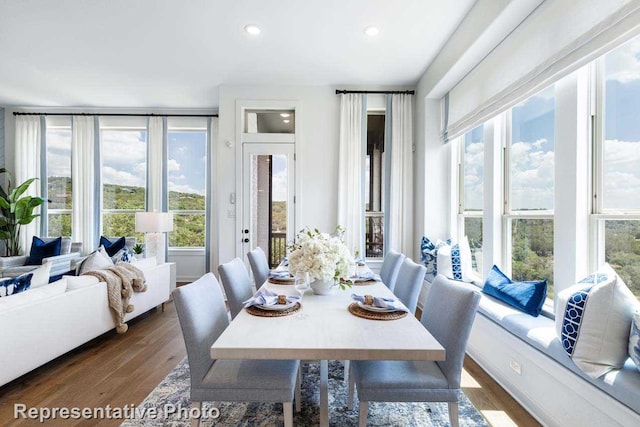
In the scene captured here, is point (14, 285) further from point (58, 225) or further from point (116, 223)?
point (58, 225)

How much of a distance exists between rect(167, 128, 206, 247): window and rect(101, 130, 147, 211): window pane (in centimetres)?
51

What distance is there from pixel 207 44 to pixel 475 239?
3.55m

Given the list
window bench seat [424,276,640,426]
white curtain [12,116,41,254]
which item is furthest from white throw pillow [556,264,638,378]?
white curtain [12,116,41,254]

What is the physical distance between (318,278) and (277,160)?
110 inches

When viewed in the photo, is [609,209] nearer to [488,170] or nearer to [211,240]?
[488,170]

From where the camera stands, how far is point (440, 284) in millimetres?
1680

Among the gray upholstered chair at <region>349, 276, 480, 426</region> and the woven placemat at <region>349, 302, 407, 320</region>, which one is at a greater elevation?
the woven placemat at <region>349, 302, 407, 320</region>

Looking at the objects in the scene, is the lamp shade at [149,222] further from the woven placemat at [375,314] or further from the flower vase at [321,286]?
the woven placemat at [375,314]

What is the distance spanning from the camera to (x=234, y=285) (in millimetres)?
2074

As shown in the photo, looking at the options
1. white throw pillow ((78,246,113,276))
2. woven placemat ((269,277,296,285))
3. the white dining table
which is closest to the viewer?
the white dining table

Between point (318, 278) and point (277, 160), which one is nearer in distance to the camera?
point (318, 278)

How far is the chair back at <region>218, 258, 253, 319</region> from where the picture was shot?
6.64 ft

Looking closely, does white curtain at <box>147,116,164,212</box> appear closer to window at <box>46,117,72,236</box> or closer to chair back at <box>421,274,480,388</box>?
window at <box>46,117,72,236</box>

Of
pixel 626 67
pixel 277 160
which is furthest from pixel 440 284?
pixel 277 160
